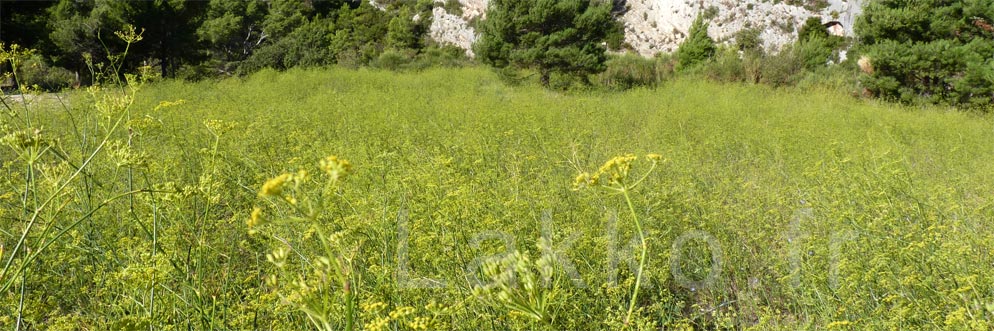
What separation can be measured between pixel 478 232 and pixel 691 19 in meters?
24.0

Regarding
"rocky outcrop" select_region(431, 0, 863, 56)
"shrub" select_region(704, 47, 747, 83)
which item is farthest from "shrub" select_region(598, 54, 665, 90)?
"rocky outcrop" select_region(431, 0, 863, 56)

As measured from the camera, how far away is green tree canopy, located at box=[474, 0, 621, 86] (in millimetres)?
12820

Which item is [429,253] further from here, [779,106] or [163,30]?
[163,30]

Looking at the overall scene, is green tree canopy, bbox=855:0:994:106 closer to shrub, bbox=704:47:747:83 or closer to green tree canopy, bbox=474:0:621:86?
shrub, bbox=704:47:747:83

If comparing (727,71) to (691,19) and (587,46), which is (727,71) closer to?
(587,46)

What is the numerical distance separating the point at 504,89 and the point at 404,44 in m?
15.2

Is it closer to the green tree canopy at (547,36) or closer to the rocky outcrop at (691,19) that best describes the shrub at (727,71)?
the green tree canopy at (547,36)

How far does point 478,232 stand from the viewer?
2199mm

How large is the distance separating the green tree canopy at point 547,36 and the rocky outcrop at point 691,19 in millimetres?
7490

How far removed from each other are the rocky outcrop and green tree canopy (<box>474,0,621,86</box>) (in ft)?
24.6

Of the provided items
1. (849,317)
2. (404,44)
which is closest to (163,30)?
(404,44)

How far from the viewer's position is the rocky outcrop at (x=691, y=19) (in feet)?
70.1

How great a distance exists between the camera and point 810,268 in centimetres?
205

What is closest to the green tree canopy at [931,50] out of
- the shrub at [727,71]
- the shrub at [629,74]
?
the shrub at [727,71]
